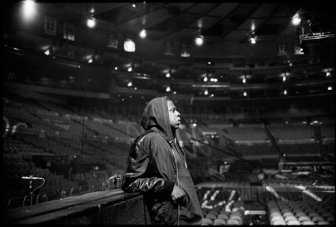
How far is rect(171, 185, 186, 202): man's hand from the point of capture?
166 cm

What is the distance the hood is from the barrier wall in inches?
20.7

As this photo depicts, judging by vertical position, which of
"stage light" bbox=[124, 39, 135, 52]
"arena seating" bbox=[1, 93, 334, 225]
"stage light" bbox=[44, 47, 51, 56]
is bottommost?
"arena seating" bbox=[1, 93, 334, 225]

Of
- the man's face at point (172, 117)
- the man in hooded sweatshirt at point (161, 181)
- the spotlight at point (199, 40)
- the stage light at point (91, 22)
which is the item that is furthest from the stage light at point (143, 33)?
the man in hooded sweatshirt at point (161, 181)

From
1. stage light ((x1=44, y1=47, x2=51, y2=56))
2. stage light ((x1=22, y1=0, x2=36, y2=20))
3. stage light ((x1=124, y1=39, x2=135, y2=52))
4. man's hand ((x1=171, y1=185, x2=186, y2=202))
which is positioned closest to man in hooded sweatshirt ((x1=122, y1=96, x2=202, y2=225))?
man's hand ((x1=171, y1=185, x2=186, y2=202))

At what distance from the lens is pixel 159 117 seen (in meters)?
2.08

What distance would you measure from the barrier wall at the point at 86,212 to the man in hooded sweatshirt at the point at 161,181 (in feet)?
0.32

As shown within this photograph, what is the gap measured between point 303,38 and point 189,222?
17.6ft

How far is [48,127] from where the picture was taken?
13.5 metres

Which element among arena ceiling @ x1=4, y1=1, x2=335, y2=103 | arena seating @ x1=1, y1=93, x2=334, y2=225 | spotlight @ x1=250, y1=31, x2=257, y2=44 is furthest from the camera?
spotlight @ x1=250, y1=31, x2=257, y2=44

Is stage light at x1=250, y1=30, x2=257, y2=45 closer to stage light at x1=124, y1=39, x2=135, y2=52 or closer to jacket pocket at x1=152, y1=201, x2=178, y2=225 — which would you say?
stage light at x1=124, y1=39, x2=135, y2=52

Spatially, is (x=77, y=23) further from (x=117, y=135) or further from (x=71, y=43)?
(x=117, y=135)

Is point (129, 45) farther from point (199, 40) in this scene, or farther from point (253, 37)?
point (253, 37)

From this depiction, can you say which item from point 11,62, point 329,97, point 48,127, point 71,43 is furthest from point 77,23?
point 329,97

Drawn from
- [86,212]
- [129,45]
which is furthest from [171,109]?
[129,45]
